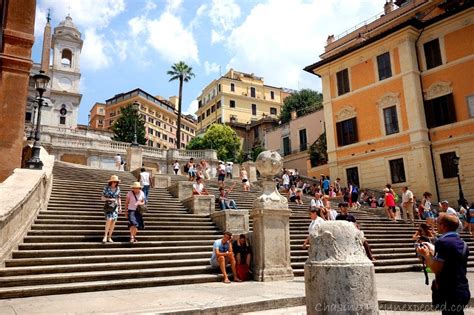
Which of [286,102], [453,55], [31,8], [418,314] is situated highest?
[286,102]

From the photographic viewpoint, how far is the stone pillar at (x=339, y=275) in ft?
11.8

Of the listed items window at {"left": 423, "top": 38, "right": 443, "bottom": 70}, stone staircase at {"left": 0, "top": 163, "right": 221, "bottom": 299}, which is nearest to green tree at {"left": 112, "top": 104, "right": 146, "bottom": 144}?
window at {"left": 423, "top": 38, "right": 443, "bottom": 70}

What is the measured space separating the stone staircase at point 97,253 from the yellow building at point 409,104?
672 inches

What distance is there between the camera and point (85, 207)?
11789 millimetres

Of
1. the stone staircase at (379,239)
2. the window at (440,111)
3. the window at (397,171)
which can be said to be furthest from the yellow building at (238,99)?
the stone staircase at (379,239)

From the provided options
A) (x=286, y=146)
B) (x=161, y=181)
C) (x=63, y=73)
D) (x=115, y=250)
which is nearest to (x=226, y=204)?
(x=161, y=181)

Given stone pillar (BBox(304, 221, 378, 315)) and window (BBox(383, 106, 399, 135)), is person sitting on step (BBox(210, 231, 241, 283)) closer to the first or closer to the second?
stone pillar (BBox(304, 221, 378, 315))

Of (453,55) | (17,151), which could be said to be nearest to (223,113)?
(453,55)

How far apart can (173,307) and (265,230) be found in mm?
3749

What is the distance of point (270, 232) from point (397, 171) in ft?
63.2

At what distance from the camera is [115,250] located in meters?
8.98

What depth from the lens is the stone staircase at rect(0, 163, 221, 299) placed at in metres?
7.23

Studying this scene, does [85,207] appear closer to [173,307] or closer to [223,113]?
[173,307]

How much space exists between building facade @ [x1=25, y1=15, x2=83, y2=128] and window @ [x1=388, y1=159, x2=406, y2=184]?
4636 cm
